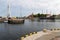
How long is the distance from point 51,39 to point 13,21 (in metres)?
115

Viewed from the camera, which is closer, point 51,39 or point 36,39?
point 36,39

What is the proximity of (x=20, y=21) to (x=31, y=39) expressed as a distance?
11821cm

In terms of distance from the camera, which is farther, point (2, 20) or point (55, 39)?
point (2, 20)

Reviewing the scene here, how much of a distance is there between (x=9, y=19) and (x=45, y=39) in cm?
12420

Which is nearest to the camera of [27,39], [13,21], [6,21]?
[27,39]

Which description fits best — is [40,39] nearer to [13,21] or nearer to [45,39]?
[45,39]

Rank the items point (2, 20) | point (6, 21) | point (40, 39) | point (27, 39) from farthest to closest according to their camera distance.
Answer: point (2, 20) → point (6, 21) → point (40, 39) → point (27, 39)

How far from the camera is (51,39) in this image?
3425 centimetres

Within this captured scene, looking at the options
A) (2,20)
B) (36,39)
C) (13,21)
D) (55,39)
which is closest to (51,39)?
(55,39)

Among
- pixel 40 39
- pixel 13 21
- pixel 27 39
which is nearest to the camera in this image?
pixel 27 39

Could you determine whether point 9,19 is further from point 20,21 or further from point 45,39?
point 45,39

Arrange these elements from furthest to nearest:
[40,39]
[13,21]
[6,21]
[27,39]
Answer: [6,21] < [13,21] < [40,39] < [27,39]

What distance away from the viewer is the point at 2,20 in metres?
175

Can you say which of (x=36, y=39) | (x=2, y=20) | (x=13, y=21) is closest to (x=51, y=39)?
(x=36, y=39)
